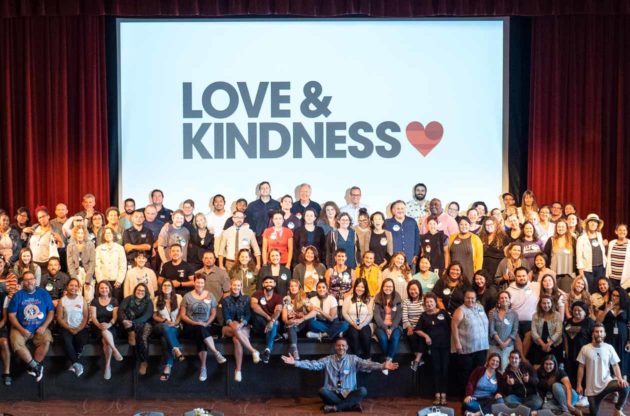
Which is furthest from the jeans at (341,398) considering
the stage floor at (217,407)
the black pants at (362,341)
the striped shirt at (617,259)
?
the striped shirt at (617,259)

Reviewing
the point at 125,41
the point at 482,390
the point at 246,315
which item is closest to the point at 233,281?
the point at 246,315

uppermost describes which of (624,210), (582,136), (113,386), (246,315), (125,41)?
(125,41)

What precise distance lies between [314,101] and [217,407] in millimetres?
4764

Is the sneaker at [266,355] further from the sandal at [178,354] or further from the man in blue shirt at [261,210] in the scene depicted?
the man in blue shirt at [261,210]

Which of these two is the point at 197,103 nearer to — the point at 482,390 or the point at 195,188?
the point at 195,188

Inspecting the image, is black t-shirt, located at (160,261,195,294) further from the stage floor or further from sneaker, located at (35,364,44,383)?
sneaker, located at (35,364,44,383)

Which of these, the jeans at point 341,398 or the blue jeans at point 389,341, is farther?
the blue jeans at point 389,341

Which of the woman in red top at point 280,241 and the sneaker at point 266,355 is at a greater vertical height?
the woman in red top at point 280,241

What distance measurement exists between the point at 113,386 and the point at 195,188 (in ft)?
11.5

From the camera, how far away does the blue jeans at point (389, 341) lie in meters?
10.1

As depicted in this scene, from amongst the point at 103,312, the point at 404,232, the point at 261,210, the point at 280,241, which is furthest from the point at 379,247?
the point at 103,312

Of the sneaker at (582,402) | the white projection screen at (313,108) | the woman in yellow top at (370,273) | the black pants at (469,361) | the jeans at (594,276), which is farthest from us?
the white projection screen at (313,108)

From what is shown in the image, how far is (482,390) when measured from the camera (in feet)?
31.0

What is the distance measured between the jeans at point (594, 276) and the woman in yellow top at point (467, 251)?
1.26 metres
